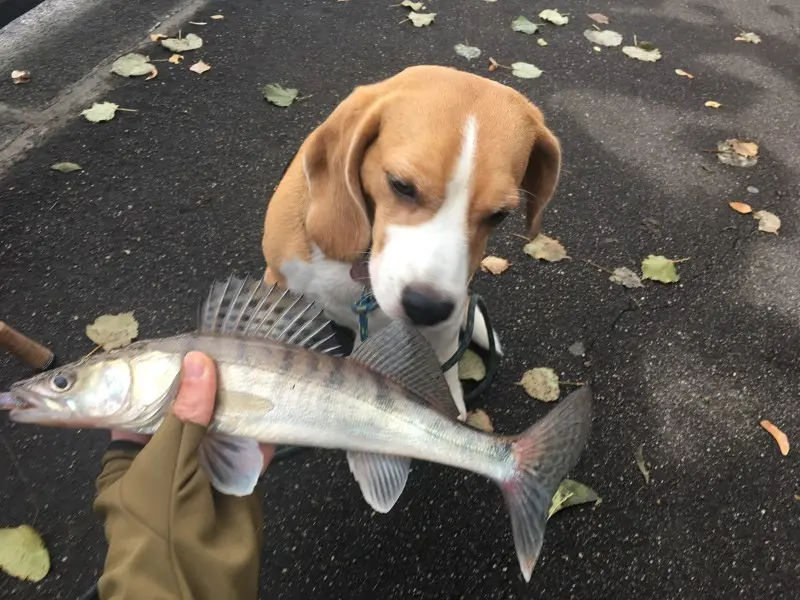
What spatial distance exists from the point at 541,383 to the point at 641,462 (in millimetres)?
452

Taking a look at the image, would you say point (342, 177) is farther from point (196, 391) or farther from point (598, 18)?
point (598, 18)

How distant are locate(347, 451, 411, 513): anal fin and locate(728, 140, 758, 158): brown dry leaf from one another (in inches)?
134

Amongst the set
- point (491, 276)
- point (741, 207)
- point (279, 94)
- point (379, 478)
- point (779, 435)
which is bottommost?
point (779, 435)

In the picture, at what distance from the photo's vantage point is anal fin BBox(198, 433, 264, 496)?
1222 mm

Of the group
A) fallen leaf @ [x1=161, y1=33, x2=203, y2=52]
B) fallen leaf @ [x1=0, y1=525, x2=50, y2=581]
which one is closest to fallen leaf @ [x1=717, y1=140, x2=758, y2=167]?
fallen leaf @ [x1=161, y1=33, x2=203, y2=52]

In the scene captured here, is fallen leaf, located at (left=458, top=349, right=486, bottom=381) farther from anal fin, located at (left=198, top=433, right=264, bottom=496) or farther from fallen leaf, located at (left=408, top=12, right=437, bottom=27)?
fallen leaf, located at (left=408, top=12, right=437, bottom=27)

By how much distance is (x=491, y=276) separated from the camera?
2828 millimetres

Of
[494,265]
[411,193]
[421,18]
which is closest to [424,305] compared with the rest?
[411,193]

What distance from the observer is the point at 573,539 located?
204 centimetres

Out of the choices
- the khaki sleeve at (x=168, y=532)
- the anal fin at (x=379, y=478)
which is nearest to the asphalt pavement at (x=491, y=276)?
the anal fin at (x=379, y=478)

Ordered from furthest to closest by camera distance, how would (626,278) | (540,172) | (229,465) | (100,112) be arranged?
1. (100,112)
2. (626,278)
3. (540,172)
4. (229,465)

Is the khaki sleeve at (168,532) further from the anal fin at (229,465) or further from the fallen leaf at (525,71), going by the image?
the fallen leaf at (525,71)

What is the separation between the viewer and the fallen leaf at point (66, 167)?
9.56ft

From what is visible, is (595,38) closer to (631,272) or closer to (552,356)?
(631,272)
